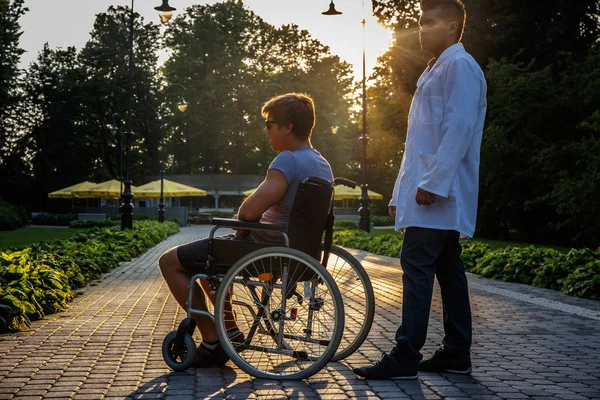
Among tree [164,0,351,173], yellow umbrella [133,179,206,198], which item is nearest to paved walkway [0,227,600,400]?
yellow umbrella [133,179,206,198]

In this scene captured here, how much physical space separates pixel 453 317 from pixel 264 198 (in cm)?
129

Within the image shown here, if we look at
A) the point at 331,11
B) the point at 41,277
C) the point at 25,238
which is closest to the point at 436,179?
the point at 41,277

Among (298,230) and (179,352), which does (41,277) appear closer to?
(179,352)

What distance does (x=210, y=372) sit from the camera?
15.3 feet

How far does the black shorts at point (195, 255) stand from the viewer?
4.63 metres

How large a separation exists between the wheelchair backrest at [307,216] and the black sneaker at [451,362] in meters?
0.96

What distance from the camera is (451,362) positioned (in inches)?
184

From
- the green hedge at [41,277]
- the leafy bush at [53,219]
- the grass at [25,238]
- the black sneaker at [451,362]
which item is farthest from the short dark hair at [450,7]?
the leafy bush at [53,219]

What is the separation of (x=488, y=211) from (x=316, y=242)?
29058 millimetres

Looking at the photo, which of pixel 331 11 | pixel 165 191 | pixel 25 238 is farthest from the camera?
pixel 165 191

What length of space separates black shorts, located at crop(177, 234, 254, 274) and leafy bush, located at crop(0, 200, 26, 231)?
107 feet

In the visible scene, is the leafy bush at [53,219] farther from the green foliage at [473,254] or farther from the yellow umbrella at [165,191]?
the green foliage at [473,254]

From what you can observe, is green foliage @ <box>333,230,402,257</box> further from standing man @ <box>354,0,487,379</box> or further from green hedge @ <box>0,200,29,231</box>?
green hedge @ <box>0,200,29,231</box>

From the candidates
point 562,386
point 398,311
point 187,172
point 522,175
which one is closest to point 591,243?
point 522,175
